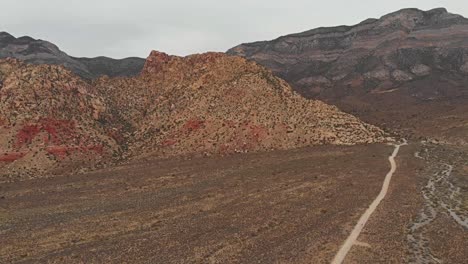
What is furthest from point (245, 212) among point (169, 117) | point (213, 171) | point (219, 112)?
point (169, 117)

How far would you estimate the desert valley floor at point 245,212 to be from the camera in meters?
35.6

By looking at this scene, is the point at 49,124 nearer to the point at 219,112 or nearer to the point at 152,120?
the point at 152,120

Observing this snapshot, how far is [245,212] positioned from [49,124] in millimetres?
59248

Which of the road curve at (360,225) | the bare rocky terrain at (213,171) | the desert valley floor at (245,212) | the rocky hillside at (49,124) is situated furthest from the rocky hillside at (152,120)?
the road curve at (360,225)

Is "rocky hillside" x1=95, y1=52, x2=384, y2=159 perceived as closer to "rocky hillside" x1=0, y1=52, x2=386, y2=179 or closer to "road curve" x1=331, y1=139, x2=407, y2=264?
"rocky hillside" x1=0, y1=52, x2=386, y2=179

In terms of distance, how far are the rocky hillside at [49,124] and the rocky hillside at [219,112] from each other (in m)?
8.24

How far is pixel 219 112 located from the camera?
4028 inches

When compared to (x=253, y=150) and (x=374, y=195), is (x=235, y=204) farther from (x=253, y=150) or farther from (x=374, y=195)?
(x=253, y=150)

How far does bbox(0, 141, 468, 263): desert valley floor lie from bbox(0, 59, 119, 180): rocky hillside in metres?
8.97

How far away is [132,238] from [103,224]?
6960 mm

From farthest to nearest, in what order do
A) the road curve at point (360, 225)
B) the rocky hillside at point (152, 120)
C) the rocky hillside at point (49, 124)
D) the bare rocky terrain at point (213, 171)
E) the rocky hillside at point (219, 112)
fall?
the rocky hillside at point (219, 112)
the rocky hillside at point (152, 120)
the rocky hillside at point (49, 124)
the bare rocky terrain at point (213, 171)
the road curve at point (360, 225)

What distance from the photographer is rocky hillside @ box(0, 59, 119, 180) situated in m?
83.8

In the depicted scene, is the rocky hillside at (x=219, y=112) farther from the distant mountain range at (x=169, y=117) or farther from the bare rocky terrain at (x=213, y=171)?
the bare rocky terrain at (x=213, y=171)

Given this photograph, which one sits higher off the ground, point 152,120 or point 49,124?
point 49,124
